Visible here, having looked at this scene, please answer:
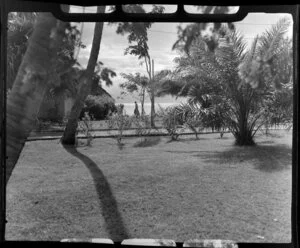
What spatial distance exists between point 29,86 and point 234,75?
2.09 m

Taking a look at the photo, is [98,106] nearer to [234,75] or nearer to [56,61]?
[56,61]

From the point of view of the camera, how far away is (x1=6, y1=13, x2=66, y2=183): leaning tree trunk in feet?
5.48

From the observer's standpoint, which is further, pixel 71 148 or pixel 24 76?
pixel 71 148

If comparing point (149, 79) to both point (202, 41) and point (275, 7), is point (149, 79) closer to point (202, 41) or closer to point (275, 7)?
point (202, 41)

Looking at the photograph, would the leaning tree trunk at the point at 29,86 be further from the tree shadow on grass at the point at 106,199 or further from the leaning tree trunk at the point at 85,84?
the tree shadow on grass at the point at 106,199

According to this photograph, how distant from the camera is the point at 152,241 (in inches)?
62.2

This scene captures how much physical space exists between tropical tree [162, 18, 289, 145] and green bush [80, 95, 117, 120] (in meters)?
0.37

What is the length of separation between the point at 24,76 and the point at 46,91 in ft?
0.40

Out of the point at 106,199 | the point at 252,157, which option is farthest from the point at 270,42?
the point at 252,157

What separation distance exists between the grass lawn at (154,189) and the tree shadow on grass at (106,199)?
0.04ft

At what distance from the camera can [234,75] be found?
335 cm

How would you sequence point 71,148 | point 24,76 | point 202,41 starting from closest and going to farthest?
point 202,41, point 24,76, point 71,148

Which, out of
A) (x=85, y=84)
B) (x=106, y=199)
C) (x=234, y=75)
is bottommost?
(x=106, y=199)

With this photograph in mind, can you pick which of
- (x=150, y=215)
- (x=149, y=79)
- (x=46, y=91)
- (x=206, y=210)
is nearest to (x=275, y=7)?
(x=149, y=79)
